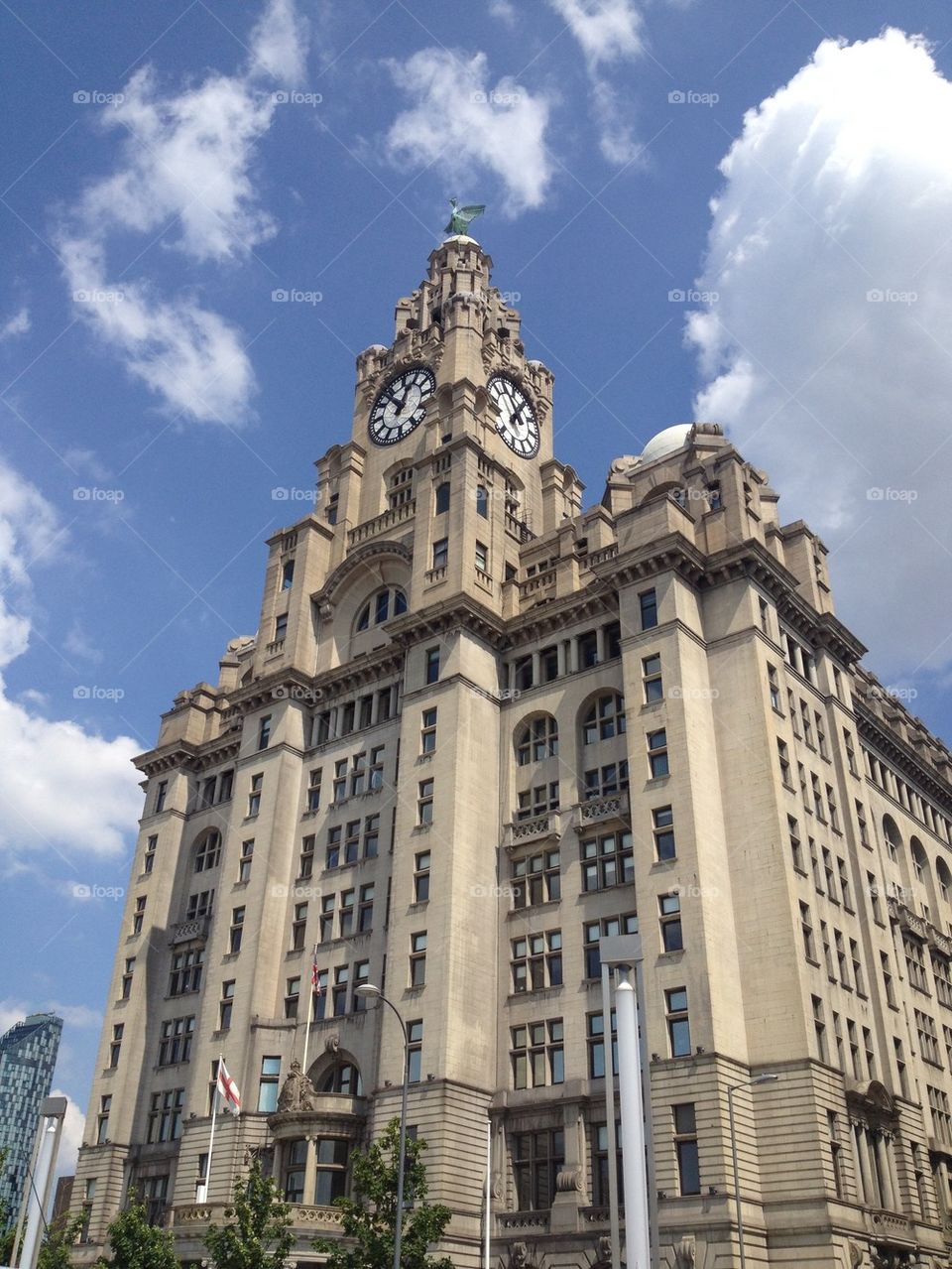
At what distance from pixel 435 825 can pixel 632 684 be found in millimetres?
12942

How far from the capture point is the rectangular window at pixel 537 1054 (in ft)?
182

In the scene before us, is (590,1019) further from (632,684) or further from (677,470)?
(677,470)

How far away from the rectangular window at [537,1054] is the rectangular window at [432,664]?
20.5m

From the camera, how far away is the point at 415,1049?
56344 mm

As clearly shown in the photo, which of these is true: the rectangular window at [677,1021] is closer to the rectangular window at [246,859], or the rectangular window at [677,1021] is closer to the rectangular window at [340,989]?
the rectangular window at [340,989]

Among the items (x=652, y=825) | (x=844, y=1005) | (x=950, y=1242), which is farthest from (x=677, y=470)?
(x=950, y=1242)

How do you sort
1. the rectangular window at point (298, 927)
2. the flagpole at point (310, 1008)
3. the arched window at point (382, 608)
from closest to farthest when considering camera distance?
the flagpole at point (310, 1008) < the rectangular window at point (298, 927) < the arched window at point (382, 608)

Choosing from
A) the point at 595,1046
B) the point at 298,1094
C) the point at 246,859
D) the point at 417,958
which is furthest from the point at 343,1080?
the point at 246,859

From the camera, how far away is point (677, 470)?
256ft

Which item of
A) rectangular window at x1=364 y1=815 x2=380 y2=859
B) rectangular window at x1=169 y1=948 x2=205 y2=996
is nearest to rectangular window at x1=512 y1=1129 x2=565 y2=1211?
rectangular window at x1=364 y1=815 x2=380 y2=859

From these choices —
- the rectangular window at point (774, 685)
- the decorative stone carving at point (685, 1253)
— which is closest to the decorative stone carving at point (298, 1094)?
the decorative stone carving at point (685, 1253)

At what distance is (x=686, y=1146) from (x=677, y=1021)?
512cm

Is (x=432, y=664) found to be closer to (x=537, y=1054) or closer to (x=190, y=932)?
(x=537, y=1054)

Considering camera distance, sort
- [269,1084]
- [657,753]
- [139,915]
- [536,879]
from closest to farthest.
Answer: [657,753], [536,879], [269,1084], [139,915]
